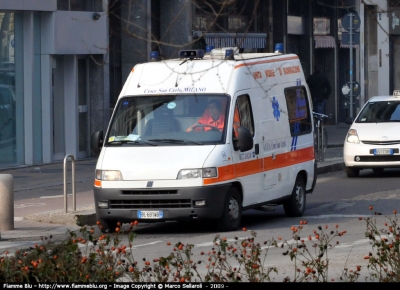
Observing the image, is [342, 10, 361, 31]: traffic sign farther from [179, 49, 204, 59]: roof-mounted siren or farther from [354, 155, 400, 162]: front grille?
[179, 49, 204, 59]: roof-mounted siren

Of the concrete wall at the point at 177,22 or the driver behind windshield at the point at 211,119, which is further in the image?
the concrete wall at the point at 177,22

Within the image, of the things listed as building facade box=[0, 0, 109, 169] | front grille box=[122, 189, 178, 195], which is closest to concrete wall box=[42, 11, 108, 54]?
building facade box=[0, 0, 109, 169]

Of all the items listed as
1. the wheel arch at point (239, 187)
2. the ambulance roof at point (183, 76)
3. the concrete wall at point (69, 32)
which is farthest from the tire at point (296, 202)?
the concrete wall at point (69, 32)

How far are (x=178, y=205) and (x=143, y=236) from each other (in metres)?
0.78

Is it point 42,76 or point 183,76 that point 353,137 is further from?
point 183,76

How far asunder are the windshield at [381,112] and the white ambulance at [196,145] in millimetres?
6729

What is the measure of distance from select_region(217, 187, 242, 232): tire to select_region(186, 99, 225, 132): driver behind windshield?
0.87m

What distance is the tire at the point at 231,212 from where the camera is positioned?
1238 centimetres

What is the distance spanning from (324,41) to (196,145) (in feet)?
79.9

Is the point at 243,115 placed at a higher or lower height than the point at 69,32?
lower

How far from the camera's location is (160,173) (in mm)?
12117

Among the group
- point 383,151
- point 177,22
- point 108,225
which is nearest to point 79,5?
point 177,22

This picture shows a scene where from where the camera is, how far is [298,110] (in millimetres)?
14680

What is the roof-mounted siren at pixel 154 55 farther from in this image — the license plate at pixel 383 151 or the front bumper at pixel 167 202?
the license plate at pixel 383 151
